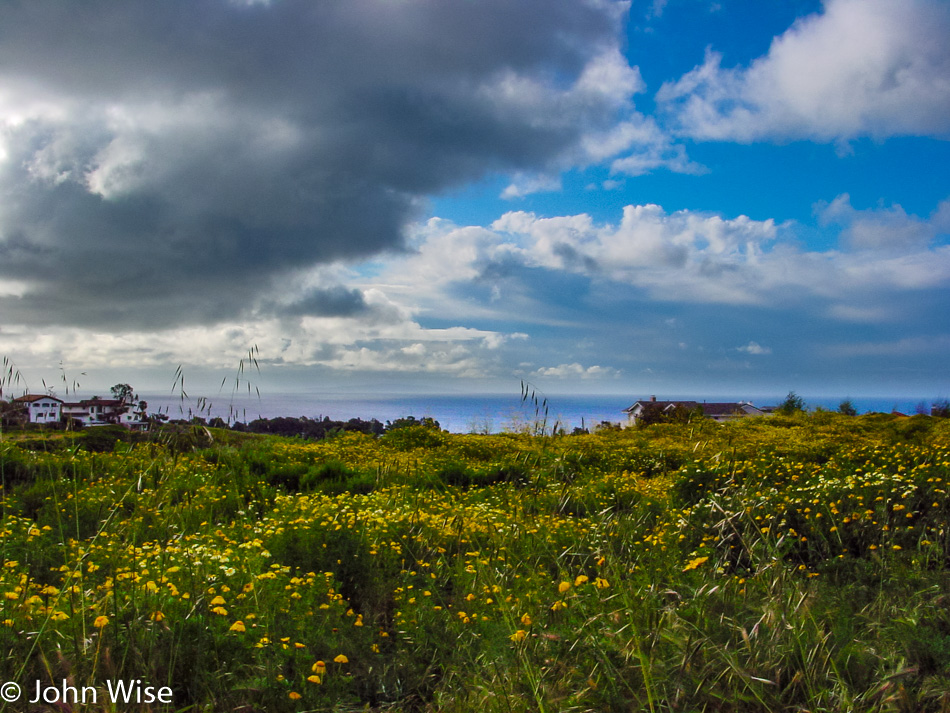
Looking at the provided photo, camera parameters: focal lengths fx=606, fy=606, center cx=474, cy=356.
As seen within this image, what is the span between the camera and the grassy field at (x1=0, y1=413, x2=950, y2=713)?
220 cm

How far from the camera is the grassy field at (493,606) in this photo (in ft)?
7.22

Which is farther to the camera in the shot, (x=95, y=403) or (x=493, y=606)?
(x=95, y=403)

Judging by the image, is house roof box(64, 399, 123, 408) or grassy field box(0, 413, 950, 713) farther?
house roof box(64, 399, 123, 408)

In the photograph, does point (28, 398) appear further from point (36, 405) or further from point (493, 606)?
point (493, 606)

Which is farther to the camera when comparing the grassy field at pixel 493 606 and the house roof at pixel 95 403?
the house roof at pixel 95 403

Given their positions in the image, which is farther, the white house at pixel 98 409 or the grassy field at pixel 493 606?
the white house at pixel 98 409

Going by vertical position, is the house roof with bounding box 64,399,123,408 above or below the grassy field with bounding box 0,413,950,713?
above

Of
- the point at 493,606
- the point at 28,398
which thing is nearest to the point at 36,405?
the point at 28,398

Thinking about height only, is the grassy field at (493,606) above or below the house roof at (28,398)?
below

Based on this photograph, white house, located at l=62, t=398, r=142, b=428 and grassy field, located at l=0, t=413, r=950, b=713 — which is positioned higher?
white house, located at l=62, t=398, r=142, b=428

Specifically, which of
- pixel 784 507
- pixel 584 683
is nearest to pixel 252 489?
pixel 784 507

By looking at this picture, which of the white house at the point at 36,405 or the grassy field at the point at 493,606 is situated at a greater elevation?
the white house at the point at 36,405

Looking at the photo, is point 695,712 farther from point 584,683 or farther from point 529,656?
point 529,656

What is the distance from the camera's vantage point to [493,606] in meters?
3.49
